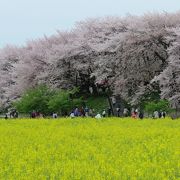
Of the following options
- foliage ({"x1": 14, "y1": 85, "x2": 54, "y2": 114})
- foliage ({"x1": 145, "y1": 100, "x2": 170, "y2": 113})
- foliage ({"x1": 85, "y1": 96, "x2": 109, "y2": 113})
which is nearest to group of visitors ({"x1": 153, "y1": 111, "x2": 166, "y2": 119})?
foliage ({"x1": 145, "y1": 100, "x2": 170, "y2": 113})

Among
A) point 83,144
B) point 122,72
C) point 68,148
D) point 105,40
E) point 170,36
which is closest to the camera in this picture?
point 68,148

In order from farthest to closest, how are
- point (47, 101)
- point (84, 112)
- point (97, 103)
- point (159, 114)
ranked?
point (97, 103) → point (47, 101) → point (84, 112) → point (159, 114)

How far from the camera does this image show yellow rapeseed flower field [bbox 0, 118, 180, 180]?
11172 mm

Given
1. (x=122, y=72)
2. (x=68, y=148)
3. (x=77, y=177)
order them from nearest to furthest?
(x=77, y=177), (x=68, y=148), (x=122, y=72)

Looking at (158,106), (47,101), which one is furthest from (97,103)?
A: (158,106)

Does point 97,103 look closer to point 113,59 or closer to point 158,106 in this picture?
point 113,59

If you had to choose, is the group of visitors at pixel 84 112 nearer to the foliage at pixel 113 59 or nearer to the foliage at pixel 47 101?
the foliage at pixel 47 101

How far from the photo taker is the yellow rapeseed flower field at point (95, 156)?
11.2 m

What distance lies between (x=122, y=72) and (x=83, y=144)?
26.3 metres

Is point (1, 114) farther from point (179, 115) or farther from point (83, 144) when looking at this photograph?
point (83, 144)

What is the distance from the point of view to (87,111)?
41.9 m

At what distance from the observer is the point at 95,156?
14.0 meters

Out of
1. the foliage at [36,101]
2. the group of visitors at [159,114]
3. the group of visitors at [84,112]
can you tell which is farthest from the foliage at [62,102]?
the group of visitors at [159,114]

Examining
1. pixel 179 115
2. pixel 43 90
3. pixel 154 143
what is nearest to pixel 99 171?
pixel 154 143
